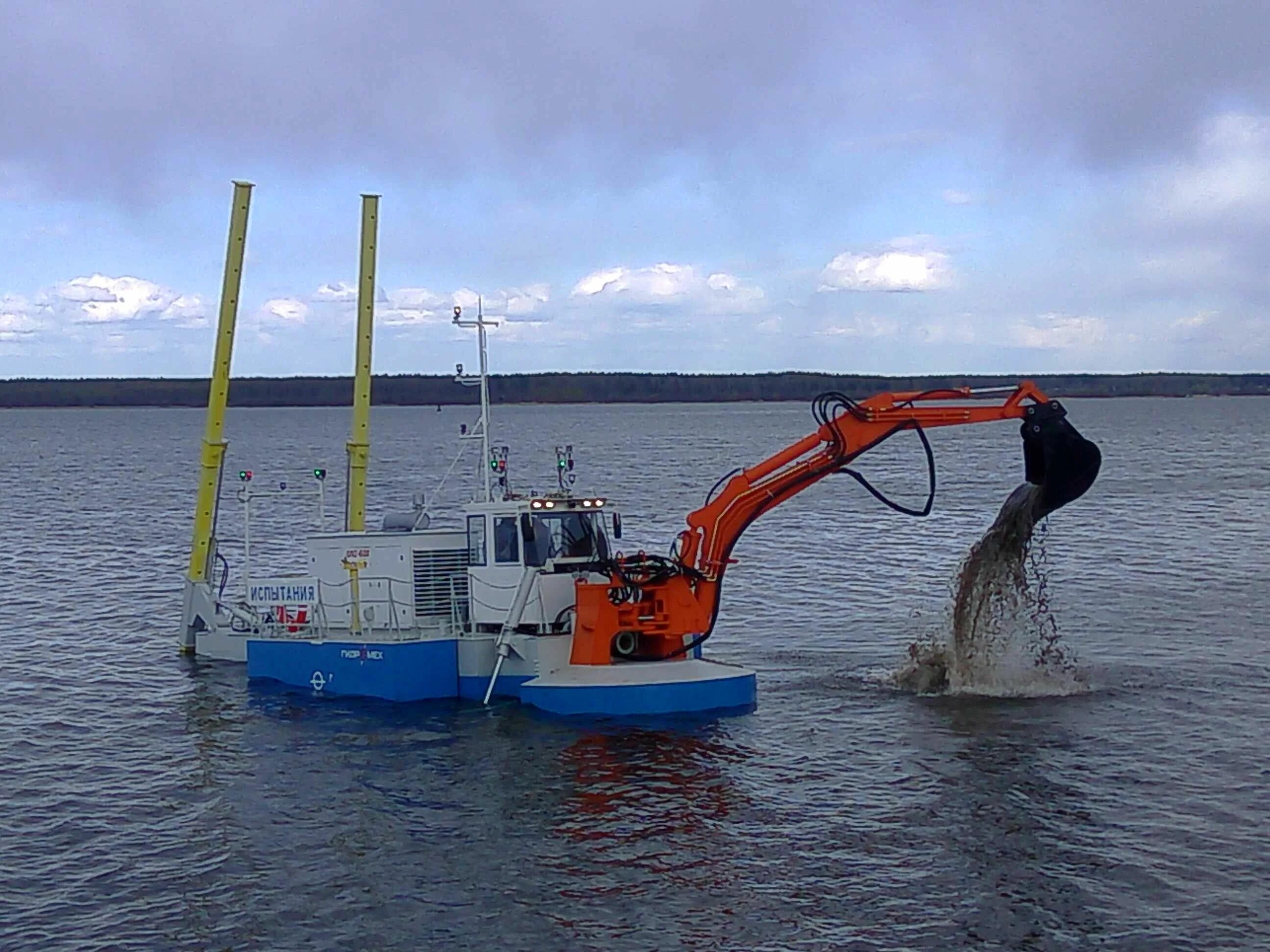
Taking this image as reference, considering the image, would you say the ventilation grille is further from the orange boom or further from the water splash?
the water splash

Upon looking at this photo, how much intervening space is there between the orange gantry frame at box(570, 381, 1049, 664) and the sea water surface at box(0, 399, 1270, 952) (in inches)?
59.4

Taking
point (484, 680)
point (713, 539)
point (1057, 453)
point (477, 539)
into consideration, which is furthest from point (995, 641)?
point (477, 539)

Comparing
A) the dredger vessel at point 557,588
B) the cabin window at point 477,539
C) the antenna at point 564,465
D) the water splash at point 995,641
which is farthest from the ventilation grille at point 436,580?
the water splash at point 995,641

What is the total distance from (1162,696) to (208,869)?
14.6m

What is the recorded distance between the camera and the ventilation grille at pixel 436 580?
24.5 metres

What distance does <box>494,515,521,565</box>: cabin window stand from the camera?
23.4 meters

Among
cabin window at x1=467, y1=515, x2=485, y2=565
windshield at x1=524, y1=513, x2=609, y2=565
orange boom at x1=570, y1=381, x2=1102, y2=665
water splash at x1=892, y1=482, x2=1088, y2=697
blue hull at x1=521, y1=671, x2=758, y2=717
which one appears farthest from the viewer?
cabin window at x1=467, y1=515, x2=485, y2=565

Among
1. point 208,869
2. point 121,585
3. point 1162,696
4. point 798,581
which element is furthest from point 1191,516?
point 208,869

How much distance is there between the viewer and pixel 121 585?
38.7 meters

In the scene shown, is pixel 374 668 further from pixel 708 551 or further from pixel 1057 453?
pixel 1057 453

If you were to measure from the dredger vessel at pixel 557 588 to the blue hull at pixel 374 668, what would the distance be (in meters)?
0.03

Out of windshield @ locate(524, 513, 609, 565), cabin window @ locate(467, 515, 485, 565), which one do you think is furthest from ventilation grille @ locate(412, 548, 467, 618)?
windshield @ locate(524, 513, 609, 565)

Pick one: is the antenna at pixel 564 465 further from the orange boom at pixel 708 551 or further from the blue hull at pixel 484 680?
the blue hull at pixel 484 680

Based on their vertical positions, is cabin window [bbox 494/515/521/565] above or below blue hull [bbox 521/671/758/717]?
above
